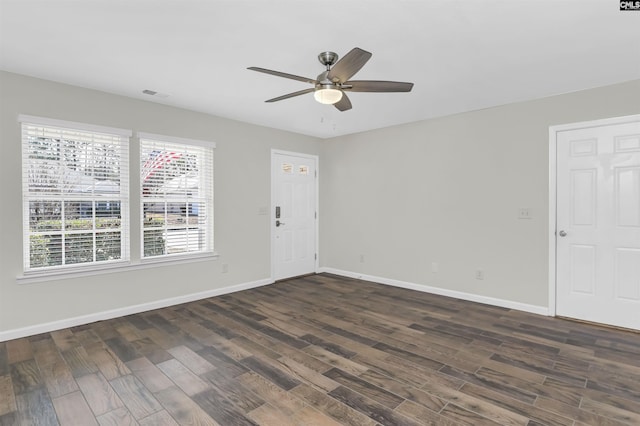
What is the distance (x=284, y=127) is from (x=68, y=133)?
2.89 metres

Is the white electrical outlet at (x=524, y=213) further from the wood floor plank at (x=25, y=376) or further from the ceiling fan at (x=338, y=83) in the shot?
the wood floor plank at (x=25, y=376)

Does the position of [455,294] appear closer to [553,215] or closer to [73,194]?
[553,215]

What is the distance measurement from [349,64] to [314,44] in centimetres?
55

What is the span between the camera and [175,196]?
4.36m

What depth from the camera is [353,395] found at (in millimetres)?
2250

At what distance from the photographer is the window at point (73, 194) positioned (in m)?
3.31

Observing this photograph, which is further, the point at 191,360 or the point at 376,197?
the point at 376,197

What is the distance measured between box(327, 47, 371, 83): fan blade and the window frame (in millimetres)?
2695

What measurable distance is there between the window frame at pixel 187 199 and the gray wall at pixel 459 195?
7.68ft

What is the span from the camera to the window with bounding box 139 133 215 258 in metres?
4.11

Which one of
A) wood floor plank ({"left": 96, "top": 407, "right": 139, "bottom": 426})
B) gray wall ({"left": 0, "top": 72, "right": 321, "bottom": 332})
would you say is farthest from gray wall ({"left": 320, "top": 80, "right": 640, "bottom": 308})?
wood floor plank ({"left": 96, "top": 407, "right": 139, "bottom": 426})

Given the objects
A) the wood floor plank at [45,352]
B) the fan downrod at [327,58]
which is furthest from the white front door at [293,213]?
the wood floor plank at [45,352]

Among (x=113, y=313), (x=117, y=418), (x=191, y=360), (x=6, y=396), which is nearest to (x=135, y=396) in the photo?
(x=117, y=418)

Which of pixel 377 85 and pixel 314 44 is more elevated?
pixel 314 44
